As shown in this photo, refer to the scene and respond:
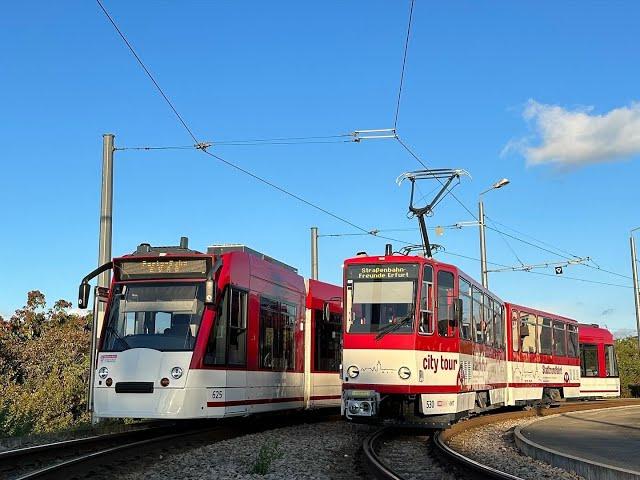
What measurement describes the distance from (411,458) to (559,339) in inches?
553

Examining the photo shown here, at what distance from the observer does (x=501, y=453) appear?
12.3 meters

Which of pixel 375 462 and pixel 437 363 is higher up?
pixel 437 363

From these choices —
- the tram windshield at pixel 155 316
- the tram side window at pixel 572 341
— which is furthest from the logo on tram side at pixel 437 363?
the tram side window at pixel 572 341

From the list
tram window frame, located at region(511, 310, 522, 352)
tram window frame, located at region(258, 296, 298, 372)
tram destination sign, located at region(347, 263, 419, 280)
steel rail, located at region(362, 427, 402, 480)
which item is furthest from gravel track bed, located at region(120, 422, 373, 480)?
tram window frame, located at region(511, 310, 522, 352)

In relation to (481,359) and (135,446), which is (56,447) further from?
(481,359)

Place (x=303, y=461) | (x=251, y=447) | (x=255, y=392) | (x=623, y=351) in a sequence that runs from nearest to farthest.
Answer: (x=303, y=461)
(x=251, y=447)
(x=255, y=392)
(x=623, y=351)

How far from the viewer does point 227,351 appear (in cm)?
1329

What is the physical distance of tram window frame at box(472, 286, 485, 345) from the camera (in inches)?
631

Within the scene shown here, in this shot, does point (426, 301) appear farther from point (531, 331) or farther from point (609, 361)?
point (609, 361)

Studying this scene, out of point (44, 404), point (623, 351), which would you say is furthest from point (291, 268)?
point (623, 351)

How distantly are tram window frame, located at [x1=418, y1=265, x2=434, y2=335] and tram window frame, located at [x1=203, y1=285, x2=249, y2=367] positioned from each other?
10.9ft

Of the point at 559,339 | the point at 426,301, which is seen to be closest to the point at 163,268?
the point at 426,301

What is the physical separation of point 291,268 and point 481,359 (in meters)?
4.77

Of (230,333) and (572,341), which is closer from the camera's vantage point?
(230,333)
